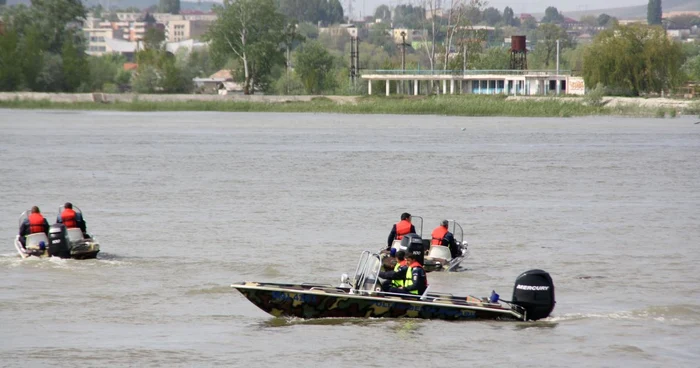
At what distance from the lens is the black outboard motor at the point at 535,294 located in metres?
20.0

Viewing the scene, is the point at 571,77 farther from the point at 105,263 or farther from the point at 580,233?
the point at 105,263

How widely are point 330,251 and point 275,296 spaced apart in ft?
30.6

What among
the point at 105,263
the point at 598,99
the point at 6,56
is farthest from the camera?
the point at 6,56

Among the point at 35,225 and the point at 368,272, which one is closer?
the point at 368,272

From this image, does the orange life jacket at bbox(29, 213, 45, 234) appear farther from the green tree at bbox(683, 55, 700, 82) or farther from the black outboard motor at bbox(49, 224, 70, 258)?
the green tree at bbox(683, 55, 700, 82)

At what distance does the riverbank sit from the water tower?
77.9 ft

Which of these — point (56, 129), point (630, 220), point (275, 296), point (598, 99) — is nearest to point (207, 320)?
point (275, 296)

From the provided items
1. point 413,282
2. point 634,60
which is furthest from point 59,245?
point 634,60

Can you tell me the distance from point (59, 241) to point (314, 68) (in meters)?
120

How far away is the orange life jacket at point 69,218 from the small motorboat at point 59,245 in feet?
0.38

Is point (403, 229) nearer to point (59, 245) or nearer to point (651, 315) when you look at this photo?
point (651, 315)

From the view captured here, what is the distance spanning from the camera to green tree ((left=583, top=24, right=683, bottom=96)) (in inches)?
4373

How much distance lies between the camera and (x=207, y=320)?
2080 cm

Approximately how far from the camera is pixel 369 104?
4692 inches
